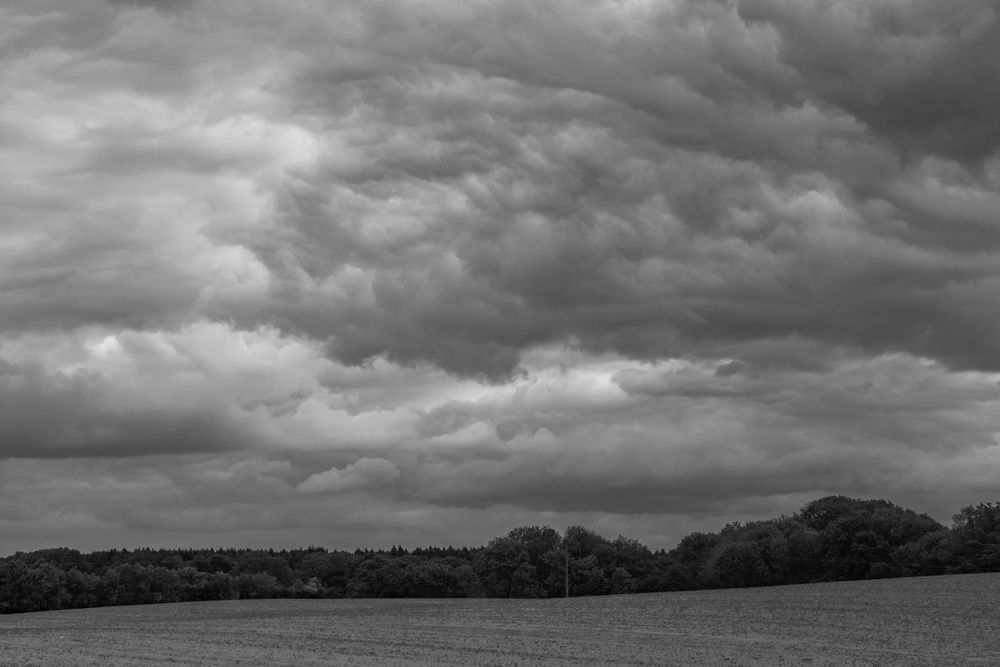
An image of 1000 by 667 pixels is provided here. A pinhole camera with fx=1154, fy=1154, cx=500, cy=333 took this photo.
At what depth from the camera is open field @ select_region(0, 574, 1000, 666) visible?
5088 centimetres

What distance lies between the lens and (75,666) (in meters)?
45.5

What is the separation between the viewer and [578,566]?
17100 centimetres

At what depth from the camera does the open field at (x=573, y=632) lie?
167ft

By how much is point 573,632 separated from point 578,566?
4274 inches

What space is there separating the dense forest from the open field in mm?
50385

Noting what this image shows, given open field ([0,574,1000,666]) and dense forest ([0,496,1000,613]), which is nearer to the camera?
open field ([0,574,1000,666])

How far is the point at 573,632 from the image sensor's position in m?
64.2

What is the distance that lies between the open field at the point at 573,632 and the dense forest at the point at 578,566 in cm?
5038

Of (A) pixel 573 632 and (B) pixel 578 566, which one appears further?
(B) pixel 578 566

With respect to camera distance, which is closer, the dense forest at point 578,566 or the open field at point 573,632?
the open field at point 573,632

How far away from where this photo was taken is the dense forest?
14438 cm

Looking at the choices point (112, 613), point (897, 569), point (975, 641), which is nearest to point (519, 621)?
point (975, 641)

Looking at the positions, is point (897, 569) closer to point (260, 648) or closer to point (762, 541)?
point (762, 541)

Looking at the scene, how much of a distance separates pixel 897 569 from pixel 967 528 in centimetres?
1037
